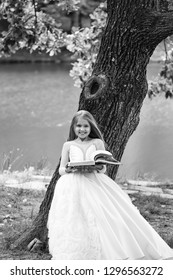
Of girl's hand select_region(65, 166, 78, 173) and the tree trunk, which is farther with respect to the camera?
the tree trunk

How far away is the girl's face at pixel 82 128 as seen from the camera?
11.3ft

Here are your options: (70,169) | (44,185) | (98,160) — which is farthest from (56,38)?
(98,160)

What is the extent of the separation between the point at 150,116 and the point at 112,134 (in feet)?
36.5

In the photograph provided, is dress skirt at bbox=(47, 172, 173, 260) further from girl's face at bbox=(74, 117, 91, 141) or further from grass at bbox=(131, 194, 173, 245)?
grass at bbox=(131, 194, 173, 245)

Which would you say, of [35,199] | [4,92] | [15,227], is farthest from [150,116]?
[15,227]

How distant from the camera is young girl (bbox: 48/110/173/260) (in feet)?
10.5

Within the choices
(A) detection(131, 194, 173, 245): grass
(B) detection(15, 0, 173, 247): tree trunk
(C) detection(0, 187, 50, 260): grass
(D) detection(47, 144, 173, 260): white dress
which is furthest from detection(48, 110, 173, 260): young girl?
(A) detection(131, 194, 173, 245): grass

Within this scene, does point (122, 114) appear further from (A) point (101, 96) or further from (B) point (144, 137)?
(B) point (144, 137)

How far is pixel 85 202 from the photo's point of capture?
3.26 m

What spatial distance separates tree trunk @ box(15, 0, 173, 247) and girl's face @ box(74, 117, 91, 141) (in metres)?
0.53

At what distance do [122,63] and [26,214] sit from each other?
1966 millimetres

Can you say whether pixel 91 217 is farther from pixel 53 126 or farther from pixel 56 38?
pixel 53 126

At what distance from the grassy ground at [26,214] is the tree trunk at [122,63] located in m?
1.13

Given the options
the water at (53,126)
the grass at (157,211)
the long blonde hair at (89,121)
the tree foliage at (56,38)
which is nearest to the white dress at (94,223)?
the long blonde hair at (89,121)
